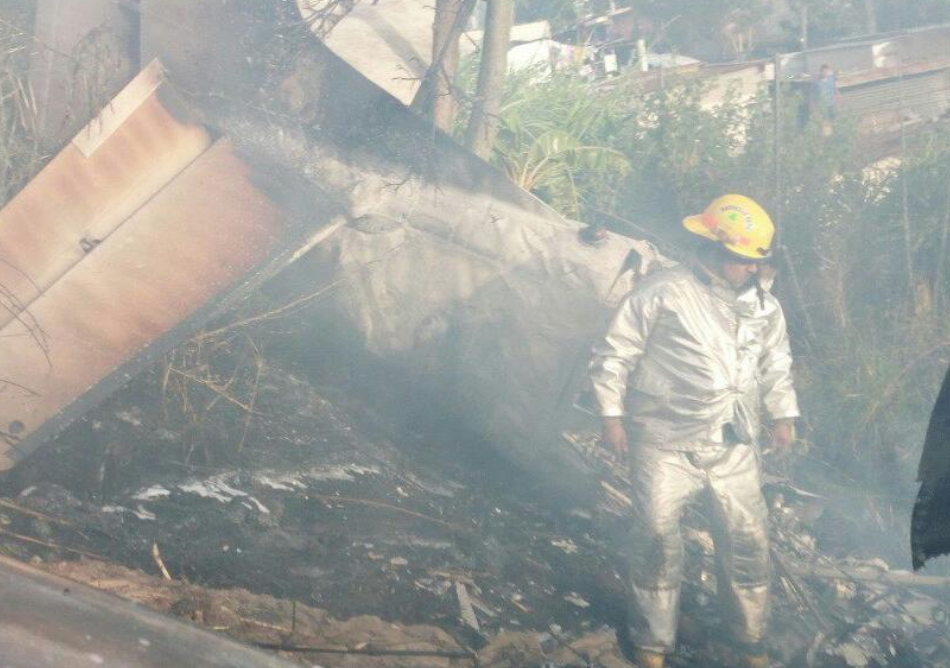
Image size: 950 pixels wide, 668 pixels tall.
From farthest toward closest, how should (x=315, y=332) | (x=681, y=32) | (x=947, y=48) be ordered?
1. (x=681, y=32)
2. (x=947, y=48)
3. (x=315, y=332)

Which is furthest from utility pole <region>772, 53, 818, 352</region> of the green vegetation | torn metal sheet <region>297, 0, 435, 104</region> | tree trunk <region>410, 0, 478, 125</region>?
torn metal sheet <region>297, 0, 435, 104</region>

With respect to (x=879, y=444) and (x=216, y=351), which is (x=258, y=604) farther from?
(x=879, y=444)

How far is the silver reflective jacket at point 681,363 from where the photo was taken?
13.9 feet

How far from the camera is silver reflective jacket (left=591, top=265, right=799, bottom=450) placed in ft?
13.9

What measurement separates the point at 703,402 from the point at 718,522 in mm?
635

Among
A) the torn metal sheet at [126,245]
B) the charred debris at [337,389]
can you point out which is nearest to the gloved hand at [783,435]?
the charred debris at [337,389]

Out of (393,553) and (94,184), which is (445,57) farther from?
(393,553)

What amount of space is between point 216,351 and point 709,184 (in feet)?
13.1

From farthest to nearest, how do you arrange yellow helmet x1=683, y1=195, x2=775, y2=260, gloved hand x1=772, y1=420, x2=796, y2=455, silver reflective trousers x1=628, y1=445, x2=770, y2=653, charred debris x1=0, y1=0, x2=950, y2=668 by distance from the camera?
gloved hand x1=772, y1=420, x2=796, y2=455 < yellow helmet x1=683, y1=195, x2=775, y2=260 < silver reflective trousers x1=628, y1=445, x2=770, y2=653 < charred debris x1=0, y1=0, x2=950, y2=668

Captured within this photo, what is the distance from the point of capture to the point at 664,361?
430 centimetres

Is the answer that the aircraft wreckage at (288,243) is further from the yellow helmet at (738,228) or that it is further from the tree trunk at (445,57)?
the tree trunk at (445,57)

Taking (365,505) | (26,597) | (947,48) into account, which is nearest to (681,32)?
(947,48)

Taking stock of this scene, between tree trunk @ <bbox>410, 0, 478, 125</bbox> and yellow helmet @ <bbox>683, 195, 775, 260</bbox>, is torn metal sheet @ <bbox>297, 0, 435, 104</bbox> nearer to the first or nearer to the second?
tree trunk @ <bbox>410, 0, 478, 125</bbox>

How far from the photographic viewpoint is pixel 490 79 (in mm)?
6250
